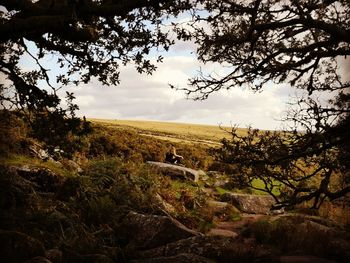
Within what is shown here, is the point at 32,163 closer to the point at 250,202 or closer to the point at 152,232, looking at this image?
the point at 152,232

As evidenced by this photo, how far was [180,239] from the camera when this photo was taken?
909 centimetres

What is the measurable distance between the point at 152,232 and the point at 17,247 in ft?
11.3

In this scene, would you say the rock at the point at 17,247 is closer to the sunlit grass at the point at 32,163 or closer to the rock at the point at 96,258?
the rock at the point at 96,258

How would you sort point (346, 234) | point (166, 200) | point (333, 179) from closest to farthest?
point (346, 234) < point (166, 200) < point (333, 179)

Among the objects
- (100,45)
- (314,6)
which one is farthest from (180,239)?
(314,6)

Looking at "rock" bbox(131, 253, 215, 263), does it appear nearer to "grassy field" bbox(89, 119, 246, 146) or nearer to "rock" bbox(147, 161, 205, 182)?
"rock" bbox(147, 161, 205, 182)

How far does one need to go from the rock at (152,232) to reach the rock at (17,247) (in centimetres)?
235

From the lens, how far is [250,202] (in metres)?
17.5

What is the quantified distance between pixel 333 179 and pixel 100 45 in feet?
52.1

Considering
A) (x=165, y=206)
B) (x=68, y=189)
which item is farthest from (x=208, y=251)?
(x=68, y=189)

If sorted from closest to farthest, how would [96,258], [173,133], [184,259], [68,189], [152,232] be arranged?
[184,259] → [96,258] → [152,232] → [68,189] → [173,133]

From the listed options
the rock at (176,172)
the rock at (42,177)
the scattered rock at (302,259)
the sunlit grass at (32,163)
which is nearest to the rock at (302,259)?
the scattered rock at (302,259)

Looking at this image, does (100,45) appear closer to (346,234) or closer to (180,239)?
(180,239)

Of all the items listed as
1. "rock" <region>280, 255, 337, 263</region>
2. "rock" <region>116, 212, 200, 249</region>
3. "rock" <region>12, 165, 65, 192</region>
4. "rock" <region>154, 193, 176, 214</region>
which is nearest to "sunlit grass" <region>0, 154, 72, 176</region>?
"rock" <region>12, 165, 65, 192</region>
